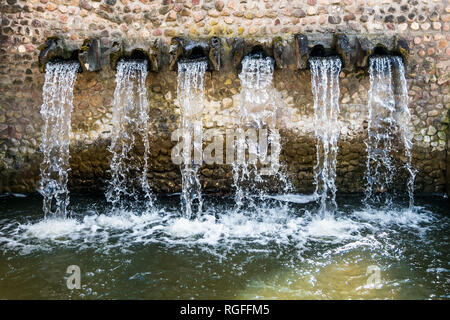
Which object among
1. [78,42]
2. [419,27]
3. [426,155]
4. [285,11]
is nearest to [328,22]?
[285,11]

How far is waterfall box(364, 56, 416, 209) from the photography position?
19.1 feet

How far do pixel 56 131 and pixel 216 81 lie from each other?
95.9 inches

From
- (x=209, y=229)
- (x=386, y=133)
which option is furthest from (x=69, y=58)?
(x=386, y=133)

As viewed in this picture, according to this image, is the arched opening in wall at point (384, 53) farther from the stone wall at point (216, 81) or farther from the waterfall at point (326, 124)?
the waterfall at point (326, 124)

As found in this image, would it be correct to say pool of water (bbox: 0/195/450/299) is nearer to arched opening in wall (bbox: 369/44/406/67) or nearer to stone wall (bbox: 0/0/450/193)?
stone wall (bbox: 0/0/450/193)

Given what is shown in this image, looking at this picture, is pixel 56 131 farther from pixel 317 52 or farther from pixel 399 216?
pixel 399 216

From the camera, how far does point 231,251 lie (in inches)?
173

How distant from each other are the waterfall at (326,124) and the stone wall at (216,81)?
0.12 m

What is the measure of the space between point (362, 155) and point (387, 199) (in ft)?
2.31

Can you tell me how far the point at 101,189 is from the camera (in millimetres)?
6305

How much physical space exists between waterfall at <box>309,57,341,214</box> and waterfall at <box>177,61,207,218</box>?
1.57m

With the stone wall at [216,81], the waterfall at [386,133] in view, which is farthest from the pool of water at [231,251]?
the stone wall at [216,81]
